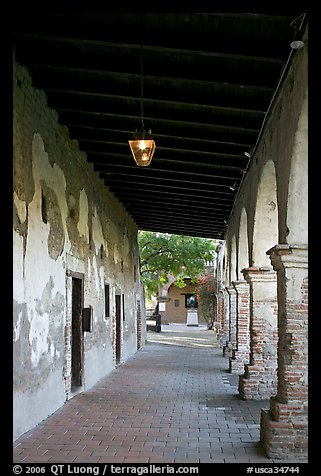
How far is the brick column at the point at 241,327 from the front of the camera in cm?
1371

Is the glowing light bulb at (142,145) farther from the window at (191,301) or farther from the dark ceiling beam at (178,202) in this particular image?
the window at (191,301)

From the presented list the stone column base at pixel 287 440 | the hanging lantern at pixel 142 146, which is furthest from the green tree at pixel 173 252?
the stone column base at pixel 287 440

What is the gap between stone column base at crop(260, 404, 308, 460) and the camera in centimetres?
648

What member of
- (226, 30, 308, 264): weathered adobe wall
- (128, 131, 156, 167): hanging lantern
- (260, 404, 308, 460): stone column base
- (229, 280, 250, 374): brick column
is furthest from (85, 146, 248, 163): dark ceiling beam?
(260, 404, 308, 460): stone column base

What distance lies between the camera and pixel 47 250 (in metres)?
8.95

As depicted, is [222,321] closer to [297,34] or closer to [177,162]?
[177,162]

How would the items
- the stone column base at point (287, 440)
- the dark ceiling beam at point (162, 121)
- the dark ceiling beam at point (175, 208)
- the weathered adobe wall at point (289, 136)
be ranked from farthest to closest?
1. the dark ceiling beam at point (175, 208)
2. the dark ceiling beam at point (162, 121)
3. the stone column base at point (287, 440)
4. the weathered adobe wall at point (289, 136)

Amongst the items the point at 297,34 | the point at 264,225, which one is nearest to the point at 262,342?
the point at 264,225

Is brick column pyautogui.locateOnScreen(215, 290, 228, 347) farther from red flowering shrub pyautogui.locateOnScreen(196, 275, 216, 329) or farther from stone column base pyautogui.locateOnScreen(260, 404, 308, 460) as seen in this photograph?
stone column base pyautogui.locateOnScreen(260, 404, 308, 460)

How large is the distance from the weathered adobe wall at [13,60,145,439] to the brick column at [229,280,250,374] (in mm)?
3304

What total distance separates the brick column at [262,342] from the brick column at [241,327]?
2.94 m

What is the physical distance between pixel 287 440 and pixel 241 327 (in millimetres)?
7551

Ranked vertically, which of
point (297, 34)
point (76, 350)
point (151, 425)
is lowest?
point (151, 425)
